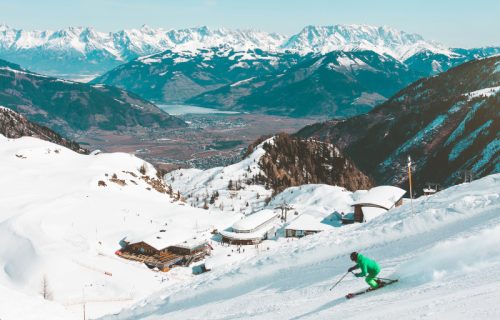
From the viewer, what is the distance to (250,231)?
7944 cm

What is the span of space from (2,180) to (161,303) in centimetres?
7485

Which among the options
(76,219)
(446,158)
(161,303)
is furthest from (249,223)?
(446,158)

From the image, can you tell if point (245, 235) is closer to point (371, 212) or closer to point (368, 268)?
point (371, 212)

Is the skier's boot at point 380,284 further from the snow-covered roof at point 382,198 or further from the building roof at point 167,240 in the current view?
the snow-covered roof at point 382,198

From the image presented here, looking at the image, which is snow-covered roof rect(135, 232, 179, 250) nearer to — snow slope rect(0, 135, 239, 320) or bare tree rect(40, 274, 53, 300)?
snow slope rect(0, 135, 239, 320)

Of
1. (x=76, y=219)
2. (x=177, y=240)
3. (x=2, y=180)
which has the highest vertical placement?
(x=2, y=180)

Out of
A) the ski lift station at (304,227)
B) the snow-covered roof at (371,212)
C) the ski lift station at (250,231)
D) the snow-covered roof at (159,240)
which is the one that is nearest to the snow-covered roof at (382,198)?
the snow-covered roof at (371,212)

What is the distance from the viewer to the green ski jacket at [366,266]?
1713cm

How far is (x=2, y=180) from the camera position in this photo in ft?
298

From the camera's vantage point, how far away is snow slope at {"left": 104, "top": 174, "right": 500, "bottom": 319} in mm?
15375

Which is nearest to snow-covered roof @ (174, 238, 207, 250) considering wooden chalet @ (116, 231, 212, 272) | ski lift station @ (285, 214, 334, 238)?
wooden chalet @ (116, 231, 212, 272)

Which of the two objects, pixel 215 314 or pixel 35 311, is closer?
pixel 215 314

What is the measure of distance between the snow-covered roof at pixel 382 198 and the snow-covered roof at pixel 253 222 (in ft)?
52.6

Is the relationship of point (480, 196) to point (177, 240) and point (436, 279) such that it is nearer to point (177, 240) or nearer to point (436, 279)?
point (436, 279)
